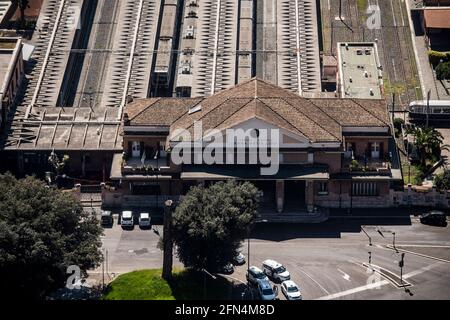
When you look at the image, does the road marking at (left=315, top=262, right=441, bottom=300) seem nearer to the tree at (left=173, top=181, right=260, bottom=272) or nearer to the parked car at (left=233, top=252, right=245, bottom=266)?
the tree at (left=173, top=181, right=260, bottom=272)

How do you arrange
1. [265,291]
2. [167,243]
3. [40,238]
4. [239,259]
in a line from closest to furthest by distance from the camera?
[40,238] < [265,291] < [167,243] < [239,259]

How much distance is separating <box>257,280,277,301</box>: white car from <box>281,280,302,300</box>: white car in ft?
5.01

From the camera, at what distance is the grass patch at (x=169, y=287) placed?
18575 cm

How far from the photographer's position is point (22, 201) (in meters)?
186

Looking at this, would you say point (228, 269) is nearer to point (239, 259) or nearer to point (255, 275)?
point (239, 259)

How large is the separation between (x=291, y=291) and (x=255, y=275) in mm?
6240

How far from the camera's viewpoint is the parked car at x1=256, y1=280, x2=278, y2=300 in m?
185

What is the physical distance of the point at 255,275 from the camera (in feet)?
Answer: 622

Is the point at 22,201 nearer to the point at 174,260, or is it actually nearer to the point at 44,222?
the point at 44,222

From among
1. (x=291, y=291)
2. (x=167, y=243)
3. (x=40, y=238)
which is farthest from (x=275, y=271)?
(x=40, y=238)

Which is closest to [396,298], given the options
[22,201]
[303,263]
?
[303,263]
